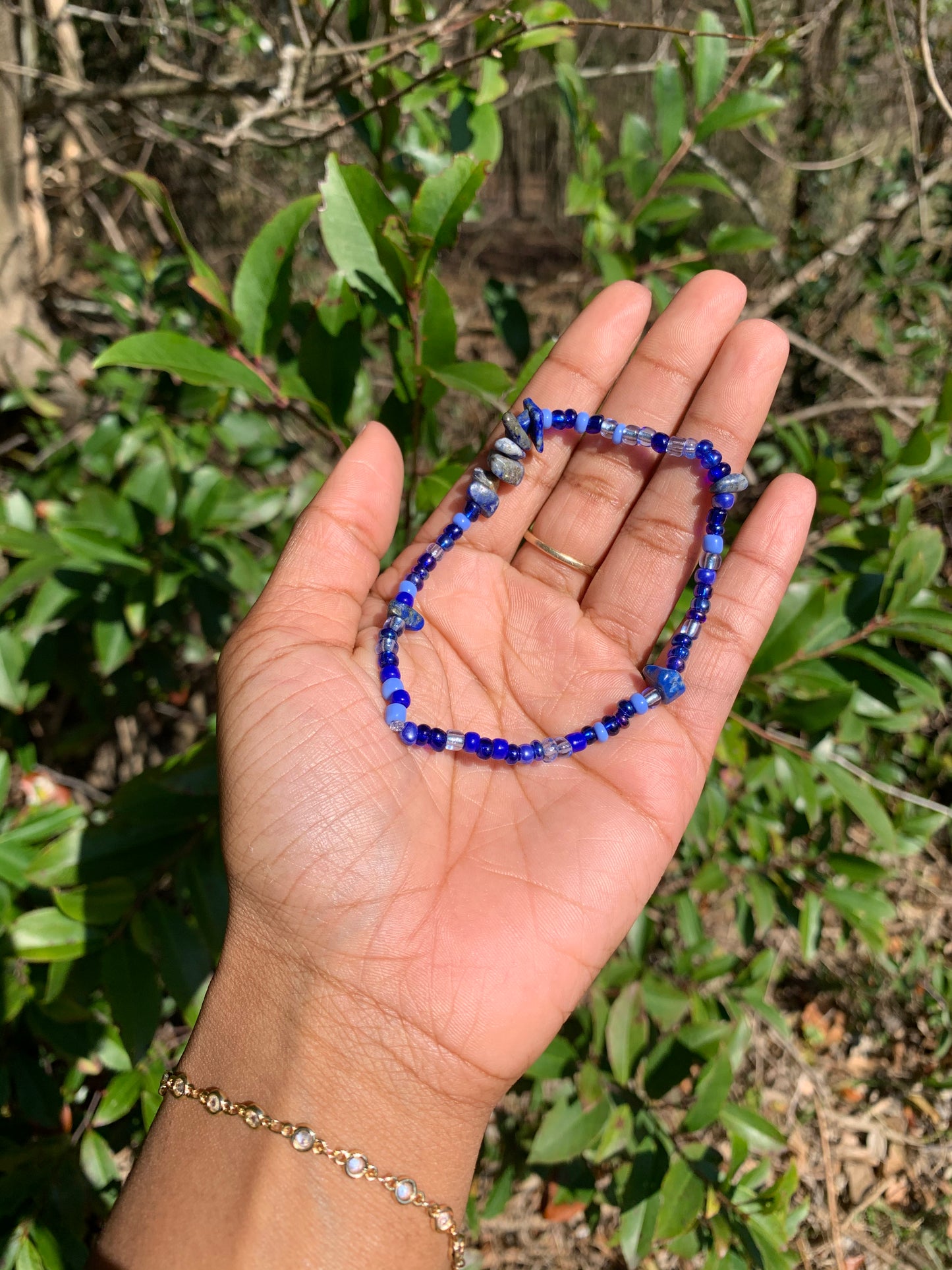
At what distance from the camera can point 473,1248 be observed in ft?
7.52

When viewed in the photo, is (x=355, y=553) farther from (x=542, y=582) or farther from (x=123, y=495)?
(x=123, y=495)

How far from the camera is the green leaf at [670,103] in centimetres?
209

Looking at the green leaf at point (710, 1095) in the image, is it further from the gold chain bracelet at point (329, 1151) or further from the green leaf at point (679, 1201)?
the gold chain bracelet at point (329, 1151)

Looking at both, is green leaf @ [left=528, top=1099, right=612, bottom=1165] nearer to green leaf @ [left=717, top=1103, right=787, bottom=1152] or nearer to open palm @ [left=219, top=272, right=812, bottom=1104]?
A: green leaf @ [left=717, top=1103, right=787, bottom=1152]

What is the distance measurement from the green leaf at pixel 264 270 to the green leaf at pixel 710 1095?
1.81 meters

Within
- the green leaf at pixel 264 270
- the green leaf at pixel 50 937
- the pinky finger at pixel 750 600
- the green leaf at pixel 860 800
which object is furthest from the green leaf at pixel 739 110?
the green leaf at pixel 50 937

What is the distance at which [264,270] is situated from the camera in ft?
5.31

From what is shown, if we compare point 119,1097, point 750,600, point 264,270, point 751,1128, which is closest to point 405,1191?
point 119,1097

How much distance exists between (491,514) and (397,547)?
31cm

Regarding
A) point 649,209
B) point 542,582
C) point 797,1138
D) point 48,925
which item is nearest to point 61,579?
point 48,925

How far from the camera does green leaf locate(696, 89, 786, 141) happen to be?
196 cm

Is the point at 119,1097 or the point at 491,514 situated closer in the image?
the point at 119,1097

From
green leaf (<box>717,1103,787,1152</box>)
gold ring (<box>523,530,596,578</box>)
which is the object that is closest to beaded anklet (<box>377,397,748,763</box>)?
gold ring (<box>523,530,596,578</box>)

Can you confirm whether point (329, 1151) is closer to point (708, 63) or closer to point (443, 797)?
point (443, 797)
